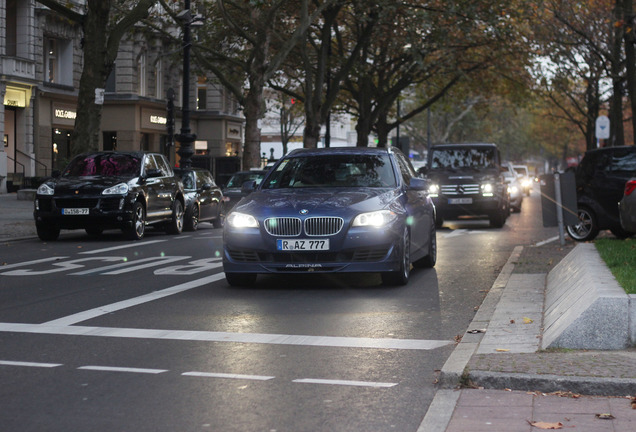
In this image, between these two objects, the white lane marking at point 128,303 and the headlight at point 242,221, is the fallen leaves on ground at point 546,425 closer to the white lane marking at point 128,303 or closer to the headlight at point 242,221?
the white lane marking at point 128,303

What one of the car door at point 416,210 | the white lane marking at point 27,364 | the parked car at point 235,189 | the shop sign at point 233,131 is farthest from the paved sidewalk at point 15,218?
the shop sign at point 233,131

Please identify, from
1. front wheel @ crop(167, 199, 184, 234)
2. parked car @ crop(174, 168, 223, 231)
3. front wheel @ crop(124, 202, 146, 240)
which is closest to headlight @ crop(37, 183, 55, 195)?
front wheel @ crop(124, 202, 146, 240)

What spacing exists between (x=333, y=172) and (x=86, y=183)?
27.5 feet

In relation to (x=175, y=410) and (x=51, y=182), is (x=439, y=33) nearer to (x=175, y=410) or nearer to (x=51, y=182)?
(x=51, y=182)

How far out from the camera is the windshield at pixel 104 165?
20391 millimetres

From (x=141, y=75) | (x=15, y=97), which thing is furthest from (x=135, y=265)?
(x=141, y=75)

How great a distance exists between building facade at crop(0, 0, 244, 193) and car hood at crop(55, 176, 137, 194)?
51.4 ft

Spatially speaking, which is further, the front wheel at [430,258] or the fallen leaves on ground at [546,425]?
the front wheel at [430,258]

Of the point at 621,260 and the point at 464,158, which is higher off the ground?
the point at 464,158

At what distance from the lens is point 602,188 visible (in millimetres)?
19016

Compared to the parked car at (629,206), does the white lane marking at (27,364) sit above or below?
below

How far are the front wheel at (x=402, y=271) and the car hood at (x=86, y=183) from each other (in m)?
9.02

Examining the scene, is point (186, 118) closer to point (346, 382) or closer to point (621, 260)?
point (621, 260)

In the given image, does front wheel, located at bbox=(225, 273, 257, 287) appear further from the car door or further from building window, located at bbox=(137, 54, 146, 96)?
building window, located at bbox=(137, 54, 146, 96)
